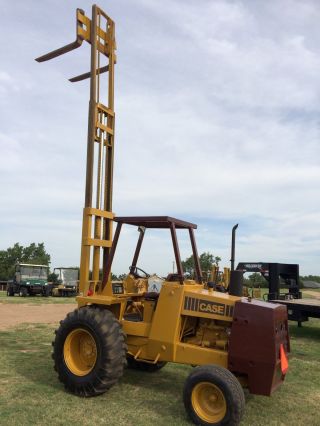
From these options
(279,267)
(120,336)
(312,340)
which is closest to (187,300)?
(120,336)

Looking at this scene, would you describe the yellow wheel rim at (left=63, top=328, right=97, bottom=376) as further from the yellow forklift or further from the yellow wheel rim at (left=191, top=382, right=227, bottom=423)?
the yellow wheel rim at (left=191, top=382, right=227, bottom=423)

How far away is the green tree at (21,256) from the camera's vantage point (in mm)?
63537

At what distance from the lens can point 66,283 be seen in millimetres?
29984

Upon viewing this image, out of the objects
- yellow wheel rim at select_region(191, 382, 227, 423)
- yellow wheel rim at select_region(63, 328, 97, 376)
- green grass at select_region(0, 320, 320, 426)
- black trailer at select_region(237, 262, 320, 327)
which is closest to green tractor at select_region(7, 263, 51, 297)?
black trailer at select_region(237, 262, 320, 327)

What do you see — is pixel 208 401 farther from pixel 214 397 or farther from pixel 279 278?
pixel 279 278

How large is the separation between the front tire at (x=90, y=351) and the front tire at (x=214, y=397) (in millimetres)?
1099

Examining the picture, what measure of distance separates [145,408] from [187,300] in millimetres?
1374

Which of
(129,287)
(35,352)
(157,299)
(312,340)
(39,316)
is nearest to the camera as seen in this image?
(157,299)

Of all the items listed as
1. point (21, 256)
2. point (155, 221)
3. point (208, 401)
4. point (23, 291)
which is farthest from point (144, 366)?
point (21, 256)

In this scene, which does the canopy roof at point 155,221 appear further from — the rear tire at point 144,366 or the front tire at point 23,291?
the front tire at point 23,291

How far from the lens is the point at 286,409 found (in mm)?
5523

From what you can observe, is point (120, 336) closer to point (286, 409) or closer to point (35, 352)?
point (286, 409)

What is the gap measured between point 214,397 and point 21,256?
6435 centimetres

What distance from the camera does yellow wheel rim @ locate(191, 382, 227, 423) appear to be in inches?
193
